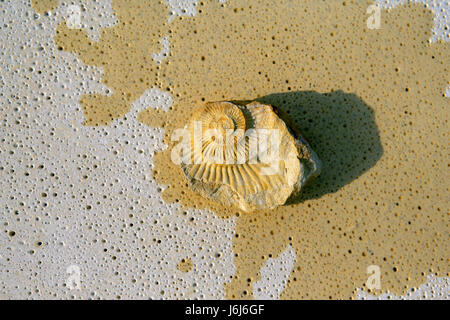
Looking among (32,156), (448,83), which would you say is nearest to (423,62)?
(448,83)

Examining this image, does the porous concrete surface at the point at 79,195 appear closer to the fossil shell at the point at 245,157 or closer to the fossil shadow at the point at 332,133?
the fossil shell at the point at 245,157

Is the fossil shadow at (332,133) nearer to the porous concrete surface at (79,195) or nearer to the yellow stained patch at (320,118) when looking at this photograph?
the yellow stained patch at (320,118)

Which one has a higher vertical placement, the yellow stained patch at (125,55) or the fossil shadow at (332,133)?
the yellow stained patch at (125,55)

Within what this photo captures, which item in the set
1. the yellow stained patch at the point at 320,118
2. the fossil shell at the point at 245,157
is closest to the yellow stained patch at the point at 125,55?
the yellow stained patch at the point at 320,118

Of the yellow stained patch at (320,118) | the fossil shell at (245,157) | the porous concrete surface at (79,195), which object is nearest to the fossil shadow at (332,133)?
the yellow stained patch at (320,118)

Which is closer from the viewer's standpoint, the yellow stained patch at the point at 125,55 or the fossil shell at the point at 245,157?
the fossil shell at the point at 245,157

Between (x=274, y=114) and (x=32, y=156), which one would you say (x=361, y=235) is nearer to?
(x=274, y=114)

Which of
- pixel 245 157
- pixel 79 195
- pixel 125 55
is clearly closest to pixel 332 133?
pixel 245 157

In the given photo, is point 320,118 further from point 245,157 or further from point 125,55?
point 125,55
